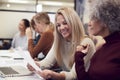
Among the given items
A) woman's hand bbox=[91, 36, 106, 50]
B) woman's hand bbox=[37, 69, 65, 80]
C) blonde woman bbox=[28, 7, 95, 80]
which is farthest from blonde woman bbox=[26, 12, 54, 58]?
woman's hand bbox=[37, 69, 65, 80]

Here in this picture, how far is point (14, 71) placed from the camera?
1725mm

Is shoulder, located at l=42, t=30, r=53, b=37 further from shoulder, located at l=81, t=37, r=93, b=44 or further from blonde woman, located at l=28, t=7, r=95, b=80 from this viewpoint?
shoulder, located at l=81, t=37, r=93, b=44

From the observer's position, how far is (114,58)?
133 centimetres

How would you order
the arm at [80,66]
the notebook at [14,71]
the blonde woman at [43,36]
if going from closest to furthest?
the arm at [80,66] → the notebook at [14,71] → the blonde woman at [43,36]

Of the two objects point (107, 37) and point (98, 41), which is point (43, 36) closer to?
point (98, 41)

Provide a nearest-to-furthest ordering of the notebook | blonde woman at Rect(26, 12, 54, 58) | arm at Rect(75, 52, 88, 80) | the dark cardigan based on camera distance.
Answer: the dark cardigan, arm at Rect(75, 52, 88, 80), the notebook, blonde woman at Rect(26, 12, 54, 58)

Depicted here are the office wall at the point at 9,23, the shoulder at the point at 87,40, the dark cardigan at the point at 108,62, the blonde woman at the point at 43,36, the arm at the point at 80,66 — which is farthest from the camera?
the office wall at the point at 9,23

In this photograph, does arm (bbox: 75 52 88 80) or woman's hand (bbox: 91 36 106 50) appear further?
woman's hand (bbox: 91 36 106 50)

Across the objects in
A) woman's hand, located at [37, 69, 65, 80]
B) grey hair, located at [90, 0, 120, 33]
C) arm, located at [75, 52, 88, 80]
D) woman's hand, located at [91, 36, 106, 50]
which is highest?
grey hair, located at [90, 0, 120, 33]

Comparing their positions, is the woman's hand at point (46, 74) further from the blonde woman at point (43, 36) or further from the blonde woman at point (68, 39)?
the blonde woman at point (43, 36)

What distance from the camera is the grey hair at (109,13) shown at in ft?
4.54

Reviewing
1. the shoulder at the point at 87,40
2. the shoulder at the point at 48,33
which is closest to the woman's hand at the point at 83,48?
the shoulder at the point at 87,40

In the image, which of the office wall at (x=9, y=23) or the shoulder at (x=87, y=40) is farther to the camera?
the office wall at (x=9, y=23)

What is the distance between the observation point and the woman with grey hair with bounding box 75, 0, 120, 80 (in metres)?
1.33
